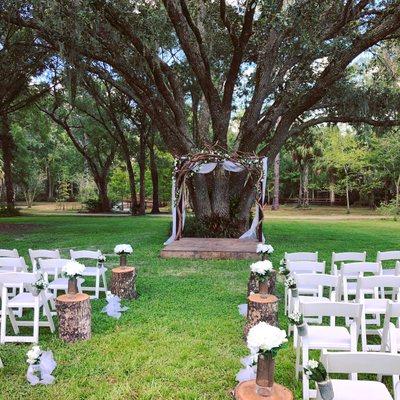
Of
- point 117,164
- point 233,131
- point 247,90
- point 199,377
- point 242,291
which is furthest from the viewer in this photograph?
point 233,131

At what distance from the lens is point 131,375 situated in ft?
11.9

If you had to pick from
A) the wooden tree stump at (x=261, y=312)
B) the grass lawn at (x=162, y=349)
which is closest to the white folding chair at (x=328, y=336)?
the grass lawn at (x=162, y=349)

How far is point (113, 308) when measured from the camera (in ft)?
17.2

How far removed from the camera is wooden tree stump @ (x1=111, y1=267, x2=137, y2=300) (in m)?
5.85

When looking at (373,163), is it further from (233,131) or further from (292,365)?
(292,365)

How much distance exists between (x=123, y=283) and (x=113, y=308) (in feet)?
2.15

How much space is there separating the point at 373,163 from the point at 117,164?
19.5m

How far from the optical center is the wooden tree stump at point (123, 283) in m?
5.85

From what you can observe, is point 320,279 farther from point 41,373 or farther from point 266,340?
point 41,373

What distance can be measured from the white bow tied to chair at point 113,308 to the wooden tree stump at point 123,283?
1.32 feet

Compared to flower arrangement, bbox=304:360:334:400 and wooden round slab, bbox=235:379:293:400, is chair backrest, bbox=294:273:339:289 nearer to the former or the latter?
wooden round slab, bbox=235:379:293:400

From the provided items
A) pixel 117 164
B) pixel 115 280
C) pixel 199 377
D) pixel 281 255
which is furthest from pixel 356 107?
pixel 117 164

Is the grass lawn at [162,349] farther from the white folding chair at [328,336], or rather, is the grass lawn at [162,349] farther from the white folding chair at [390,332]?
the white folding chair at [390,332]

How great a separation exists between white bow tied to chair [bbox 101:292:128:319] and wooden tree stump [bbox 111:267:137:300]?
1.32 ft
